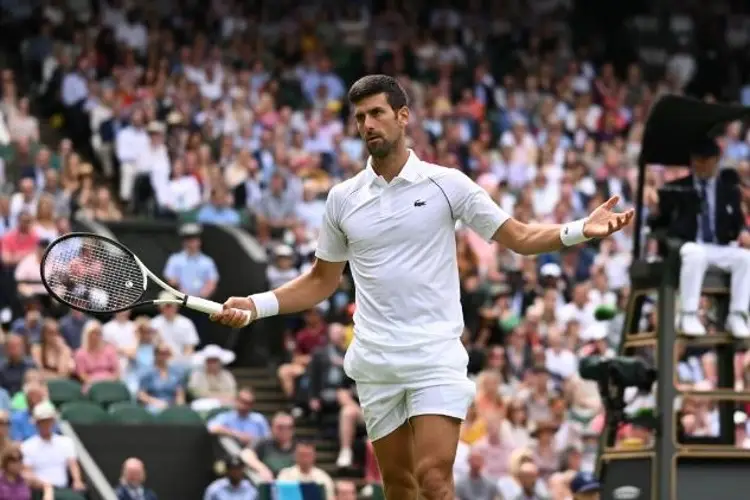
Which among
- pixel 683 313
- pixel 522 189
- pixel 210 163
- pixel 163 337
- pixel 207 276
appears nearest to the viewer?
pixel 683 313

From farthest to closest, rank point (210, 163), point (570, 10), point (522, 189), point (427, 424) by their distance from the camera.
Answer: point (570, 10)
point (522, 189)
point (210, 163)
point (427, 424)

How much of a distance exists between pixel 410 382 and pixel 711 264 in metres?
5.03

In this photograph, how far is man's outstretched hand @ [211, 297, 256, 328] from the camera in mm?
8086

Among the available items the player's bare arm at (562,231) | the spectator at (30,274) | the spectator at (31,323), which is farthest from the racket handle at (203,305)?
the spectator at (30,274)

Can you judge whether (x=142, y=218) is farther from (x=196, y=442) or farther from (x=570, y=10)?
(x=570, y=10)

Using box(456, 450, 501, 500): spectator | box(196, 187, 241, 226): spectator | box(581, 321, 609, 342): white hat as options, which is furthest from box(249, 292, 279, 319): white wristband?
box(196, 187, 241, 226): spectator

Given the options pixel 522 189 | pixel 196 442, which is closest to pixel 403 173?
pixel 196 442

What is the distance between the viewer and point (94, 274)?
8.33m

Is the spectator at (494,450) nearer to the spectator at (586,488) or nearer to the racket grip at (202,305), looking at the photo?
the spectator at (586,488)

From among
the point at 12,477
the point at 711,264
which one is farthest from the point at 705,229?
the point at 12,477

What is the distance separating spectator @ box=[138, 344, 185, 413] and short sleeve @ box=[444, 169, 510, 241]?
1014 cm

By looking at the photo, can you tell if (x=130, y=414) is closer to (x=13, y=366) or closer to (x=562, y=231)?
(x=13, y=366)

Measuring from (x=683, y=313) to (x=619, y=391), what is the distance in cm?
72

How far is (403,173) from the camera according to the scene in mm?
8031
